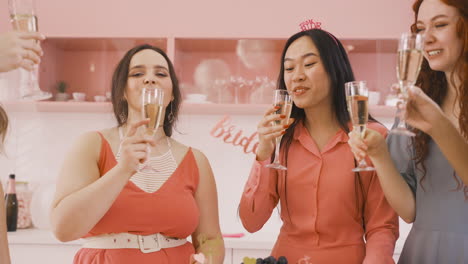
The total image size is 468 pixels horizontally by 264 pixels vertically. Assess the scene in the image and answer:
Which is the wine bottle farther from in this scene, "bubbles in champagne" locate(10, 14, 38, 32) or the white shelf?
"bubbles in champagne" locate(10, 14, 38, 32)

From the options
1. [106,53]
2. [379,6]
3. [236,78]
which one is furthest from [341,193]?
[106,53]

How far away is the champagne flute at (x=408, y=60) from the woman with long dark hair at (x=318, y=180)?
1.46ft

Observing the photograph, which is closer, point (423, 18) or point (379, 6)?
point (423, 18)

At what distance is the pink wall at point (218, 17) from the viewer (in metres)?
3.55

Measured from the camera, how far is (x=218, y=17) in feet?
11.7

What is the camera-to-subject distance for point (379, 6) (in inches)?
141

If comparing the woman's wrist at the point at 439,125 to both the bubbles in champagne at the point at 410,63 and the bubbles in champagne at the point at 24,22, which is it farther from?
the bubbles in champagne at the point at 24,22

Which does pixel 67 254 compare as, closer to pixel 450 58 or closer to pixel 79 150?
pixel 79 150

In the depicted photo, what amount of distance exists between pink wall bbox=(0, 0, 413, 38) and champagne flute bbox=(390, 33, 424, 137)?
232 centimetres

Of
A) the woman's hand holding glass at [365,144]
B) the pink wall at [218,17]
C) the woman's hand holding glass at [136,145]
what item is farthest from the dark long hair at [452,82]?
the pink wall at [218,17]

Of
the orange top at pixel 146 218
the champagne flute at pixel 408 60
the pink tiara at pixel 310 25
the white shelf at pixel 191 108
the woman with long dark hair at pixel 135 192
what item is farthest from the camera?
the white shelf at pixel 191 108

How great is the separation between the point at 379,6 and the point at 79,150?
2603mm

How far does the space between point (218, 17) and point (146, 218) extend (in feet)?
7.23

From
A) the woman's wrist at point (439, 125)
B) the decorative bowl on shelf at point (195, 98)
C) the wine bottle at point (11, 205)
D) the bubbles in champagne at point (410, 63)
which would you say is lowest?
the wine bottle at point (11, 205)
